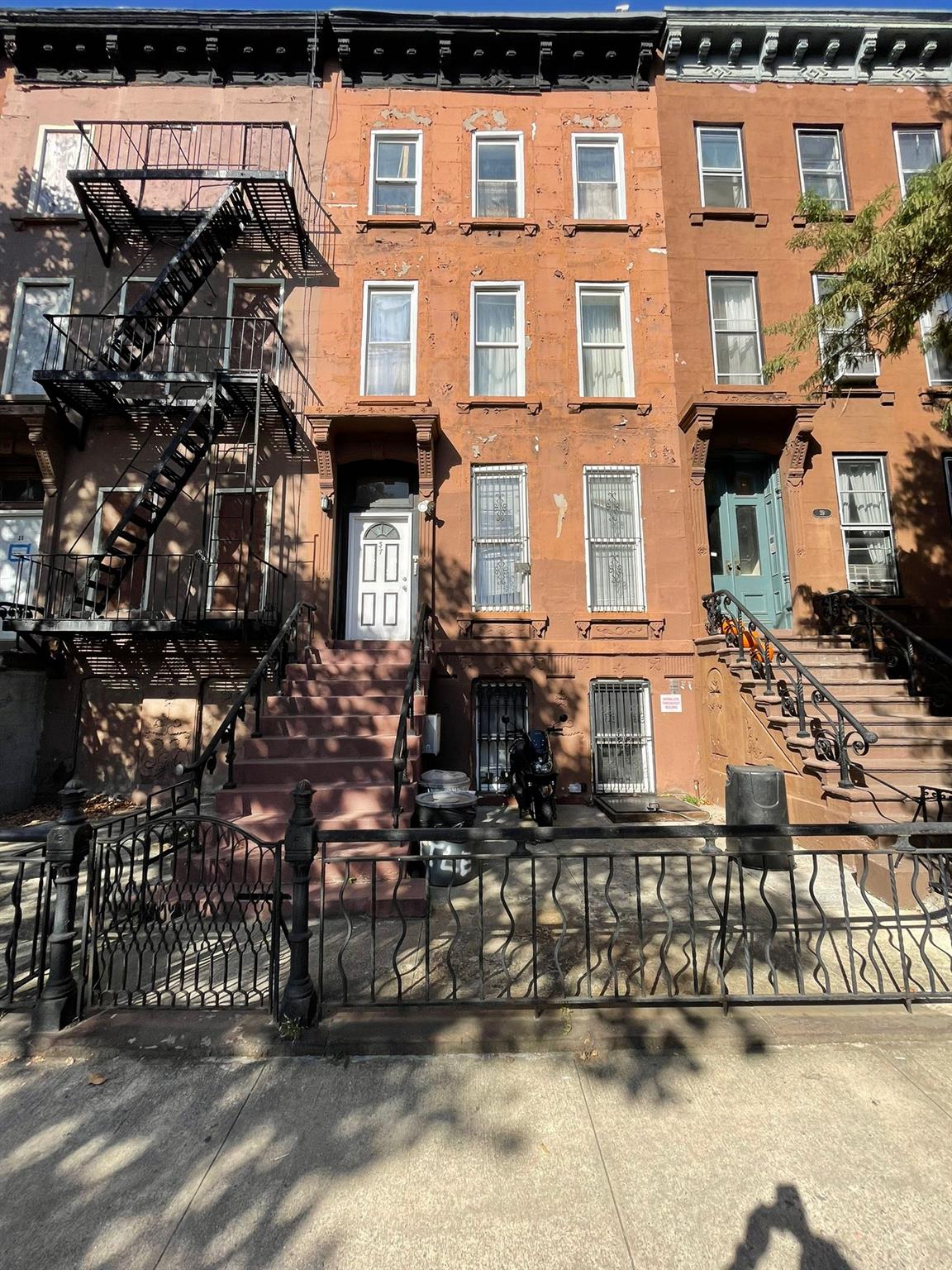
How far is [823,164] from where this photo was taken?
38.5 ft

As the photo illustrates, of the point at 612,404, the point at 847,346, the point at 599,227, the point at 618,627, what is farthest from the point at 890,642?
the point at 599,227

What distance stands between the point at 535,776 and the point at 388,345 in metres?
8.65

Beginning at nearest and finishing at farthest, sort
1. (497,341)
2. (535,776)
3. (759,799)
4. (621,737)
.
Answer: (759,799) < (535,776) < (621,737) < (497,341)

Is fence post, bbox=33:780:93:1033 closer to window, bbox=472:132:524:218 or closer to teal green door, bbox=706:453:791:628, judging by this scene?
teal green door, bbox=706:453:791:628

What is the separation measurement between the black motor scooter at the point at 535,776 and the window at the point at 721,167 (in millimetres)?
11504

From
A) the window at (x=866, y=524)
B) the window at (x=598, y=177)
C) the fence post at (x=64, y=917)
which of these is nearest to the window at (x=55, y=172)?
the window at (x=598, y=177)

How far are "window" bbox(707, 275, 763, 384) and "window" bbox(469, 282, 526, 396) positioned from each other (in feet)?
12.5

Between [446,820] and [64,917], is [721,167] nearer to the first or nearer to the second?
[446,820]

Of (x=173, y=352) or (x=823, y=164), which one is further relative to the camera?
(x=823, y=164)

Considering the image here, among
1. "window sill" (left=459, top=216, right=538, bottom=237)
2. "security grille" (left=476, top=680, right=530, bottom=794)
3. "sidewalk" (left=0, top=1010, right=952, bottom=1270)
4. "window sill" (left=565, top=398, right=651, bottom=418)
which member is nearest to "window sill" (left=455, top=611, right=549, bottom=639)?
"security grille" (left=476, top=680, right=530, bottom=794)

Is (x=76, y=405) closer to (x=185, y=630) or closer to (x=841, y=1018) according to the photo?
(x=185, y=630)

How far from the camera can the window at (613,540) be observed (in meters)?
10.4

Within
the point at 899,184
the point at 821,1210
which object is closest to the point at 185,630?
the point at 821,1210

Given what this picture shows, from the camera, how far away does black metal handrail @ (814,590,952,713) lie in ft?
28.5
